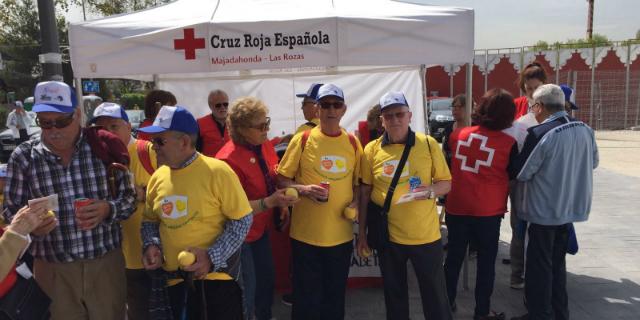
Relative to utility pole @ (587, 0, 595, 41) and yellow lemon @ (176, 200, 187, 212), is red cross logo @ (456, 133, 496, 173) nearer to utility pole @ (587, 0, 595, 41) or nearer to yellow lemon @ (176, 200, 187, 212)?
yellow lemon @ (176, 200, 187, 212)

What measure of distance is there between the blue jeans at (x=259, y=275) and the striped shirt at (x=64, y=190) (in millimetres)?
762

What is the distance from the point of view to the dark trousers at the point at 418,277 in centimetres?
273

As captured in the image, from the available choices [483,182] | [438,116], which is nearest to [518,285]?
[483,182]

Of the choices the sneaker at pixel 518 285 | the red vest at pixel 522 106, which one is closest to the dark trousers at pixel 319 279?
the sneaker at pixel 518 285

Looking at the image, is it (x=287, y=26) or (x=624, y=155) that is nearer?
(x=287, y=26)

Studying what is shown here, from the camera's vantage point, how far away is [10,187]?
2.11 meters

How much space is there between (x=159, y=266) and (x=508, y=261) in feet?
12.0

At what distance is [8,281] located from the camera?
1915mm

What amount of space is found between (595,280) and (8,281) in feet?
14.9

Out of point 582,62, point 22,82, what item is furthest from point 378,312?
point 22,82

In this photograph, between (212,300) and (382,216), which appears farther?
(382,216)

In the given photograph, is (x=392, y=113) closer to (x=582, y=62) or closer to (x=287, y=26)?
(x=287, y=26)

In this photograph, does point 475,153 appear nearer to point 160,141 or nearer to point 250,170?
point 250,170

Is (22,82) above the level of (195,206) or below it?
above
